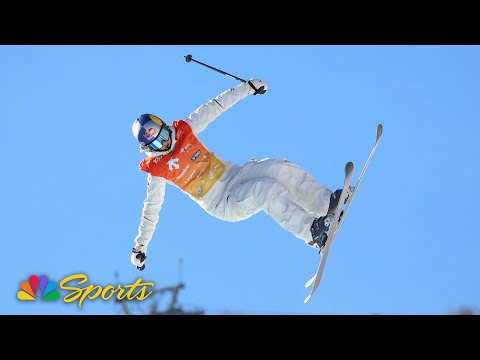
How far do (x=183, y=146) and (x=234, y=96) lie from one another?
3.00 ft

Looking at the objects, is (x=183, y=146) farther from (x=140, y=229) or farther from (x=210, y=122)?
(x=140, y=229)

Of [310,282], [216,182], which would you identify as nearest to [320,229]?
[310,282]

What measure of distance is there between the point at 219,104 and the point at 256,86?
0.52 meters

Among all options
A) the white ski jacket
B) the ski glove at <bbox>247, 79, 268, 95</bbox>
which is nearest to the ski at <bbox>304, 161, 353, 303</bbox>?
the white ski jacket

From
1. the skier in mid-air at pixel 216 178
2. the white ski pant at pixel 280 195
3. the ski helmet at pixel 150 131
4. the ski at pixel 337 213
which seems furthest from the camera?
the ski helmet at pixel 150 131

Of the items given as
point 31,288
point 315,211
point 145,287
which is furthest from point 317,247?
point 31,288

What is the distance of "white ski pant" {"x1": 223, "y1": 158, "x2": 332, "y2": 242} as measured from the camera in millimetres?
9703

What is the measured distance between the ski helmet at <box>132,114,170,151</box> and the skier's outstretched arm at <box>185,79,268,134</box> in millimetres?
443

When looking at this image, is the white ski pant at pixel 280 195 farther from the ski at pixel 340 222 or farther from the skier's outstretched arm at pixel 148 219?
the skier's outstretched arm at pixel 148 219

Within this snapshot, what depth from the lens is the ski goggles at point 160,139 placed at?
34.3 feet

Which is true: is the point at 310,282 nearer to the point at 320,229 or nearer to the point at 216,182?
the point at 320,229

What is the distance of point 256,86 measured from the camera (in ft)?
35.5

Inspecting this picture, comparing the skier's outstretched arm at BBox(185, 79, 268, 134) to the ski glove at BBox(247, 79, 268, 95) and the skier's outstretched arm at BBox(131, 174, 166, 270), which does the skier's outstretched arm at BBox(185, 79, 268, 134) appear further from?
the skier's outstretched arm at BBox(131, 174, 166, 270)

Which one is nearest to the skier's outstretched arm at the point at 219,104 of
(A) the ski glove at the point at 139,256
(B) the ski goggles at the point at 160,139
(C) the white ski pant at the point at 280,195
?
(B) the ski goggles at the point at 160,139
